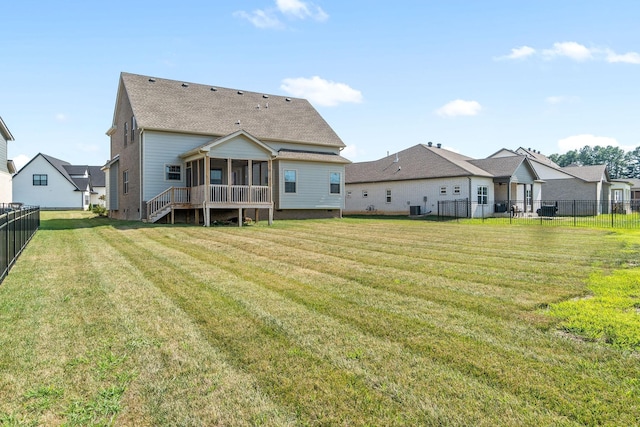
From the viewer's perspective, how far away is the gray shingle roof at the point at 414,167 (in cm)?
3036

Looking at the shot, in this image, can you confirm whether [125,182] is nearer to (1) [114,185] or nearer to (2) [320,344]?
(1) [114,185]

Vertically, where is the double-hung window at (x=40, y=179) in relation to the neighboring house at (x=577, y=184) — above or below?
above

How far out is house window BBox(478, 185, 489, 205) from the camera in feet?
97.7

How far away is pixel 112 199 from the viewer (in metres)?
27.9

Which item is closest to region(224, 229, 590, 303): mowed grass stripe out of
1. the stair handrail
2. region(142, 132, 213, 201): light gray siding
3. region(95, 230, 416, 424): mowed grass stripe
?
region(95, 230, 416, 424): mowed grass stripe

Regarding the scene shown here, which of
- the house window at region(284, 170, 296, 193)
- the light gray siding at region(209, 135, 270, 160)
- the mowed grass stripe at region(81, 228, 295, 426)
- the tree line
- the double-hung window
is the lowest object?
the mowed grass stripe at region(81, 228, 295, 426)

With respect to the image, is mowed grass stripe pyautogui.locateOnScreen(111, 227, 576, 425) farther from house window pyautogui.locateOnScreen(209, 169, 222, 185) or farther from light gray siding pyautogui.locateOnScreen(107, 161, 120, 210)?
light gray siding pyautogui.locateOnScreen(107, 161, 120, 210)

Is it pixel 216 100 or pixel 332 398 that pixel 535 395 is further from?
pixel 216 100

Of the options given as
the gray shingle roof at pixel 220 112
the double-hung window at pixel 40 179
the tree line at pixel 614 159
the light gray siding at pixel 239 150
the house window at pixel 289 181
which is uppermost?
the tree line at pixel 614 159

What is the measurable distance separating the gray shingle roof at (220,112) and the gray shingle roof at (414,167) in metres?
8.44

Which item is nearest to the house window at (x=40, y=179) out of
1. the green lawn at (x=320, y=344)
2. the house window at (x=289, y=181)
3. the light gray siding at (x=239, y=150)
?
the house window at (x=289, y=181)

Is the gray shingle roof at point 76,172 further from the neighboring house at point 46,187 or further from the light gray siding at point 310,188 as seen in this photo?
the light gray siding at point 310,188

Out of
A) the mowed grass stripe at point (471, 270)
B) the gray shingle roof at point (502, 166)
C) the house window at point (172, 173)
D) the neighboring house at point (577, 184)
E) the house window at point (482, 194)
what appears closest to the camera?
the mowed grass stripe at point (471, 270)

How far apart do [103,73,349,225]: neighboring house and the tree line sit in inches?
3889
